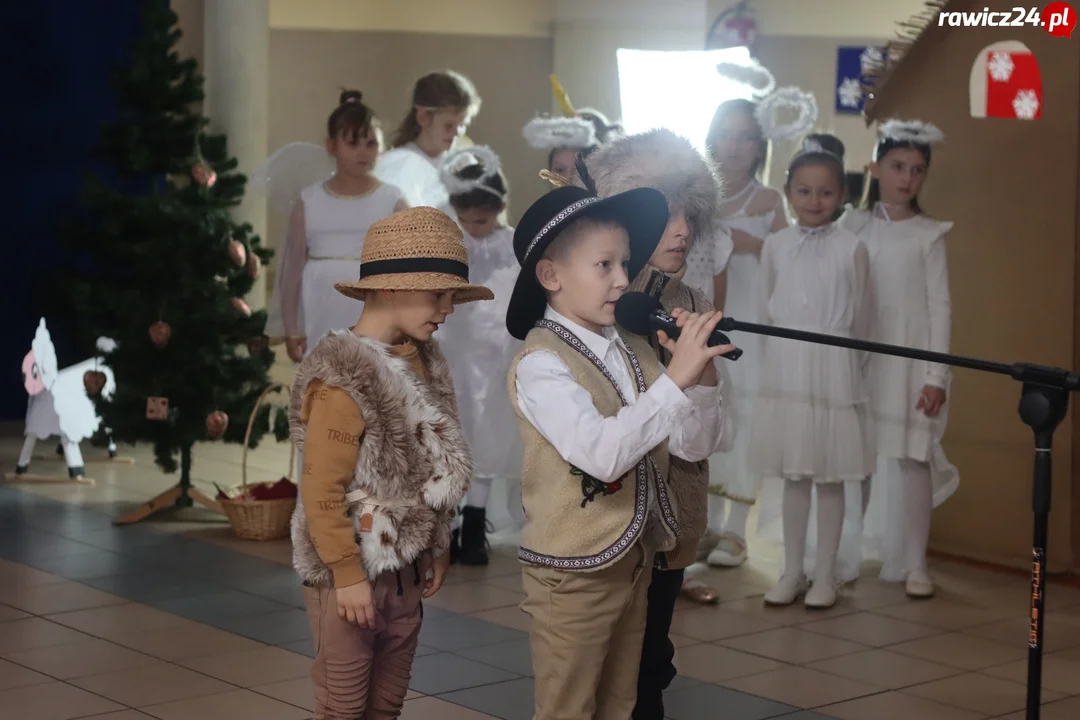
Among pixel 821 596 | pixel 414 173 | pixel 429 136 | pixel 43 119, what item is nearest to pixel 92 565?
pixel 414 173

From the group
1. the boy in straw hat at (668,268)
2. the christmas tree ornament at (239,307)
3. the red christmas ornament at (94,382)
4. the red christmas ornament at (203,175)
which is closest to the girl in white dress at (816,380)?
the boy in straw hat at (668,268)

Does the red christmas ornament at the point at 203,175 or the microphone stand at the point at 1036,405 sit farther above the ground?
the red christmas ornament at the point at 203,175

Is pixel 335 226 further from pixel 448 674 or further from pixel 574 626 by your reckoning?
pixel 574 626

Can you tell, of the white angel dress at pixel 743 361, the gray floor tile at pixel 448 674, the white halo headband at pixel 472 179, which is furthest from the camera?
the white angel dress at pixel 743 361

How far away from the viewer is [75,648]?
386 centimetres

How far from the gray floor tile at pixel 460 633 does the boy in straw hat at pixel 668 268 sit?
1209mm

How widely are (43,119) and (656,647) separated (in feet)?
21.3

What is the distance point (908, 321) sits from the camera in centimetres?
477

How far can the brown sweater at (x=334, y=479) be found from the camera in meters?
2.43

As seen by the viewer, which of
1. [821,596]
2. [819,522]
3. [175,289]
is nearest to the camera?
[821,596]

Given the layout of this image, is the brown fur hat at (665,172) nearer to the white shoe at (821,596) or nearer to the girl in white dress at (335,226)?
the white shoe at (821,596)

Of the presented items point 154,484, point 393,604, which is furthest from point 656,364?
point 154,484

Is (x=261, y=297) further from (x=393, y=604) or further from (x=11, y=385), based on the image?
(x=393, y=604)

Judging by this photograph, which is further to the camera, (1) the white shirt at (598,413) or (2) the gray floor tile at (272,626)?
(2) the gray floor tile at (272,626)
